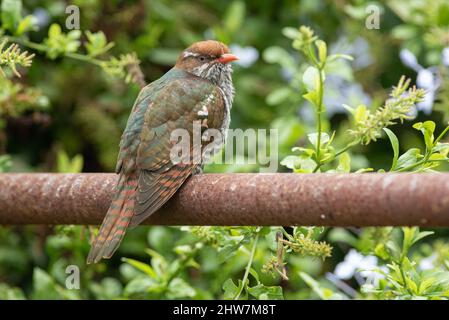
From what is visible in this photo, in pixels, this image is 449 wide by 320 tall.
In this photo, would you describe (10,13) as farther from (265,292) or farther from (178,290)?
(265,292)

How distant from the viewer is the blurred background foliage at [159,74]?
3666 millimetres

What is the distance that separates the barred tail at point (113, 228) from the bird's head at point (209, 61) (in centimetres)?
117

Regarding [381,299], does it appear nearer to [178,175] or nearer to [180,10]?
[178,175]

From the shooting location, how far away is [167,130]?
318 cm

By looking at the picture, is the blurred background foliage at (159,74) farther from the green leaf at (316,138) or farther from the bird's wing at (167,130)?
the green leaf at (316,138)

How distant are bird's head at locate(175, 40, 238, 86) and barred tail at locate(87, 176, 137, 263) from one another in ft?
3.83

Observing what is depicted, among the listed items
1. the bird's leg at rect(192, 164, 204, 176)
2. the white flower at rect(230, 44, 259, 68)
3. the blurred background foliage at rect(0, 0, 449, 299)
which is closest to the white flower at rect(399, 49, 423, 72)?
the blurred background foliage at rect(0, 0, 449, 299)

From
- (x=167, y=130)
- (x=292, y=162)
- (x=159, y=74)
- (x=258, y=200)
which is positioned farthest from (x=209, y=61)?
(x=258, y=200)

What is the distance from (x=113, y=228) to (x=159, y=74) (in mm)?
2259

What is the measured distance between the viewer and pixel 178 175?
9.48 feet

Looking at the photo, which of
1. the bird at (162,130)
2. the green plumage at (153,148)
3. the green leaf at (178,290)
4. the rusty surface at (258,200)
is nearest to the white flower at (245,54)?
the bird at (162,130)

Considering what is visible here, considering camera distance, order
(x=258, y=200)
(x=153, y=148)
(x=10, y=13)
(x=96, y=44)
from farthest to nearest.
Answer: (x=96, y=44), (x=10, y=13), (x=153, y=148), (x=258, y=200)
